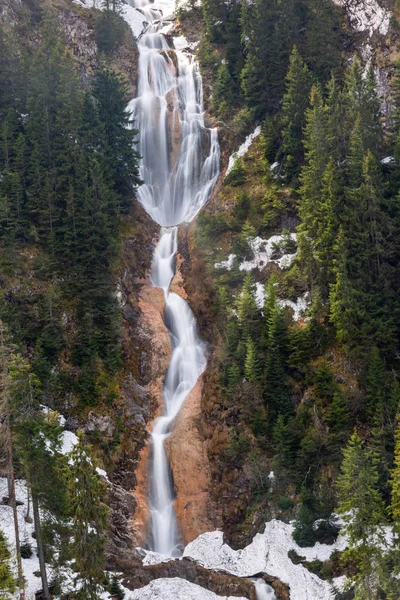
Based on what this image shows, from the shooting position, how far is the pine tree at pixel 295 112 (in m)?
56.4

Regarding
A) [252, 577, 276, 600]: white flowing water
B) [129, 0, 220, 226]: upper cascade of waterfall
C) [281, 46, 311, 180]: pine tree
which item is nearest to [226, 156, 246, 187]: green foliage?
[129, 0, 220, 226]: upper cascade of waterfall

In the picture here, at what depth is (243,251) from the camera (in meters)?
53.3

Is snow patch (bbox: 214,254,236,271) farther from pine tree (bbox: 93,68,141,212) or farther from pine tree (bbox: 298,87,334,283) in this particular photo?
pine tree (bbox: 93,68,141,212)

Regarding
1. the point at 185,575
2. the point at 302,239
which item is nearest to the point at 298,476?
Answer: the point at 185,575

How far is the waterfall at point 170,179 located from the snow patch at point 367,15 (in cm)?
1691

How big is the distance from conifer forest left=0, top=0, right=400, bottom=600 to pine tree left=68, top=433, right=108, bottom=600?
101mm

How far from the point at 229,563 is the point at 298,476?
6869 mm

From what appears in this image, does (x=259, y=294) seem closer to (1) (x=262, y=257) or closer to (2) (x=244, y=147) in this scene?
(1) (x=262, y=257)

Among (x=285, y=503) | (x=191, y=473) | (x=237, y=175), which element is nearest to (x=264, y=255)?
(x=237, y=175)

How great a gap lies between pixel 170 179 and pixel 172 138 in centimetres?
528

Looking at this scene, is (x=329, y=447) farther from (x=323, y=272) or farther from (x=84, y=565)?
(x=84, y=565)

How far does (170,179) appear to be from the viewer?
6638 centimetres

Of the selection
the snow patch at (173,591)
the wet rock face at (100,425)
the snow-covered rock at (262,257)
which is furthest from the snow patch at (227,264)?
the snow patch at (173,591)

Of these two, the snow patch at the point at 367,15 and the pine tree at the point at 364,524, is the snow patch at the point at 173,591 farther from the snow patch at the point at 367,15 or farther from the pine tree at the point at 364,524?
the snow patch at the point at 367,15
